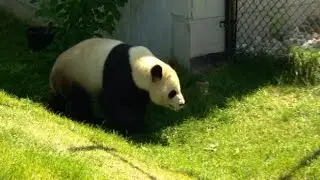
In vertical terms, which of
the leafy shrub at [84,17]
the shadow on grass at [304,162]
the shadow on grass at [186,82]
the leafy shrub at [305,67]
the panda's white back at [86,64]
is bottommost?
the shadow on grass at [304,162]

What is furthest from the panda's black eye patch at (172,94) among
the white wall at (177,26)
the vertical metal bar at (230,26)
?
the vertical metal bar at (230,26)

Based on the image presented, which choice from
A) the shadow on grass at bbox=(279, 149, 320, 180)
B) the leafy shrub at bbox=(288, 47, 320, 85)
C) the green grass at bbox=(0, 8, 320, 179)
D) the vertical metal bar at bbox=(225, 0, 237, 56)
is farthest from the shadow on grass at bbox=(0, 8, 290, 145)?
the shadow on grass at bbox=(279, 149, 320, 180)

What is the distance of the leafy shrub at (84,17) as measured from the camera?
26.3 feet

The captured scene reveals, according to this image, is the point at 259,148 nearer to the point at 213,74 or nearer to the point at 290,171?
the point at 290,171

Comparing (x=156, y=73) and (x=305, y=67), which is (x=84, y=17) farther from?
(x=305, y=67)

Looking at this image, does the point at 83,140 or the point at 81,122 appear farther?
the point at 81,122

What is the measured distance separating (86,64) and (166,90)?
3.10ft

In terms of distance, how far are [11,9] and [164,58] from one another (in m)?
4.45

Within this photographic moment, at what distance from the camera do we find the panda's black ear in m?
6.50

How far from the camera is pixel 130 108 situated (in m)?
6.82

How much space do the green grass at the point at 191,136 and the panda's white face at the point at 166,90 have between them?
0.32m

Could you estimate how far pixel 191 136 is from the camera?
22.1 ft

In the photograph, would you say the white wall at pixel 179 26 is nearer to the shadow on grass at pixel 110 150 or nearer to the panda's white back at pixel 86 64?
the panda's white back at pixel 86 64

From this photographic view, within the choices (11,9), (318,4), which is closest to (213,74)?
(318,4)
